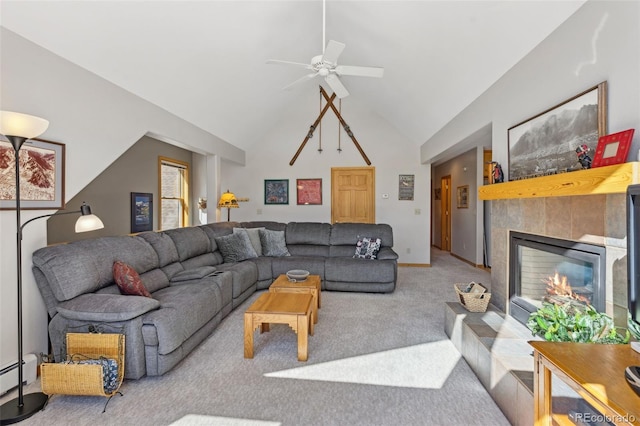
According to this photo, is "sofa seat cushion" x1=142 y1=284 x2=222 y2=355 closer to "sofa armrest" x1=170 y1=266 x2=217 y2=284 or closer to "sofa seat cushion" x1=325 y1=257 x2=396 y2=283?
"sofa armrest" x1=170 y1=266 x2=217 y2=284

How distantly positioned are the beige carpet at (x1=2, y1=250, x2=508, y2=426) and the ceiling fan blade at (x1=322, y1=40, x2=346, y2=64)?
8.43 feet

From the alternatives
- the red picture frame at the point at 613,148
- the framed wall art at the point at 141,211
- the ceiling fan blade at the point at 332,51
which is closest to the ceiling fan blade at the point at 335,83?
the ceiling fan blade at the point at 332,51

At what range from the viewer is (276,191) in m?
6.68

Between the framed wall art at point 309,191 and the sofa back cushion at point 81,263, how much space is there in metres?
4.04

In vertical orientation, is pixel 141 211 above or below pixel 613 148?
below

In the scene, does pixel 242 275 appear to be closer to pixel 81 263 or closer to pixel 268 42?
pixel 81 263

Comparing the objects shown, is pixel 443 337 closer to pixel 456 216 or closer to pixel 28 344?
pixel 28 344

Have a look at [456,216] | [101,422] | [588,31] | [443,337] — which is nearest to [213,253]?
[101,422]

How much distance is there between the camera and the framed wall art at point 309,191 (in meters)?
6.55

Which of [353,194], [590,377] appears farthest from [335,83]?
[353,194]

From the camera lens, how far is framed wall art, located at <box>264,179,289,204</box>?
665 centimetres

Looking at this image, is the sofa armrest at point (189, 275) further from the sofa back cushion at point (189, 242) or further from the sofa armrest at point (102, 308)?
the sofa armrest at point (102, 308)

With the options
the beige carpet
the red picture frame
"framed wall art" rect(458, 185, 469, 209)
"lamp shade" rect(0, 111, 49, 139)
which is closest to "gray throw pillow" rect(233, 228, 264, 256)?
the beige carpet

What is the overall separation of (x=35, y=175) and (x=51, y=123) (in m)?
0.44
